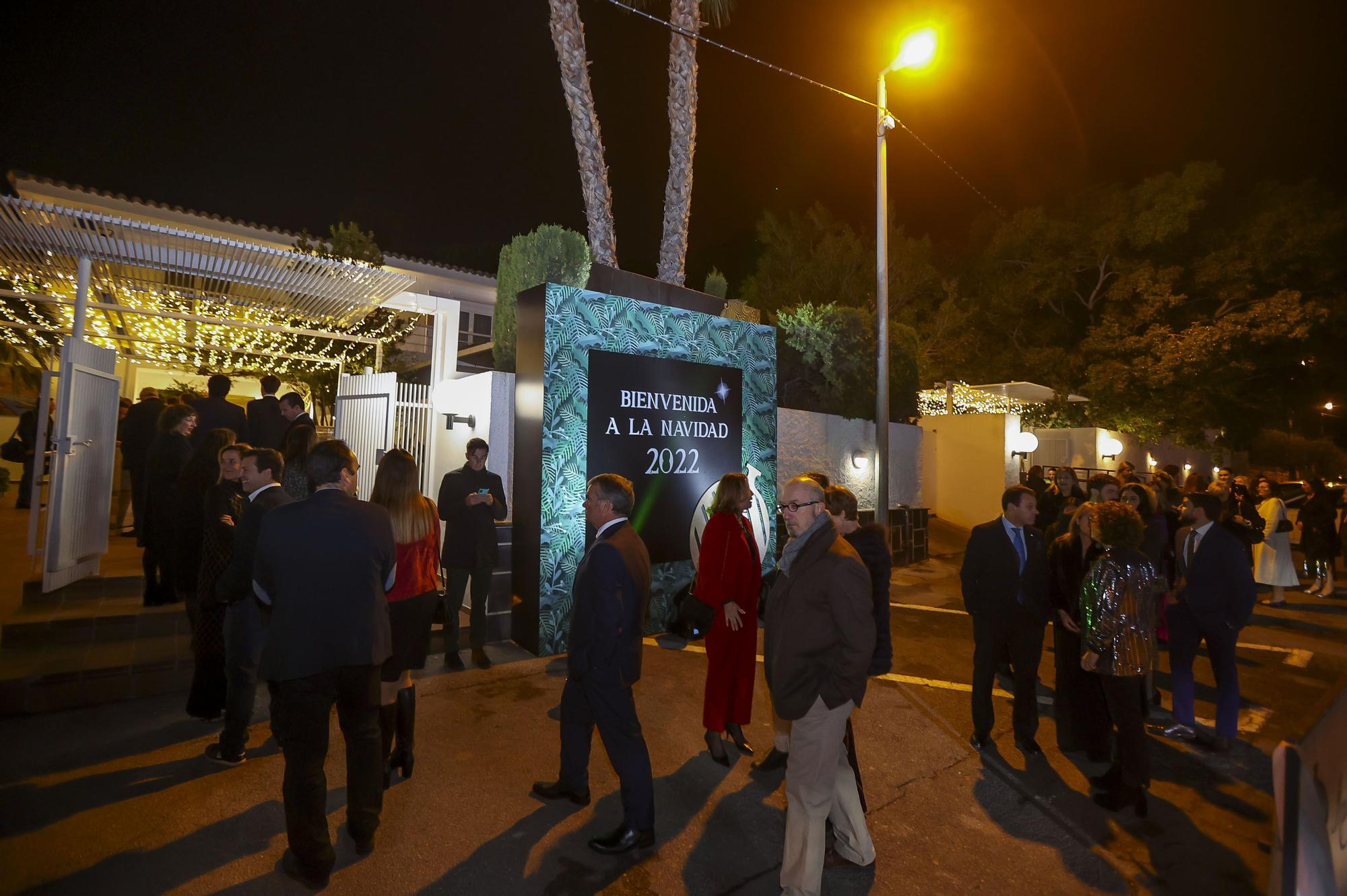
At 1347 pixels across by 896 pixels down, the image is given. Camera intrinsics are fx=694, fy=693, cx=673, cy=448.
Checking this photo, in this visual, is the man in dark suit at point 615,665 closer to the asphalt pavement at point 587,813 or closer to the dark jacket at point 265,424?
the asphalt pavement at point 587,813

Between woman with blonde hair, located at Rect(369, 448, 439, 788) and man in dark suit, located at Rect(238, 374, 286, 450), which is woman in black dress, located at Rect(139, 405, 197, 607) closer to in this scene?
man in dark suit, located at Rect(238, 374, 286, 450)

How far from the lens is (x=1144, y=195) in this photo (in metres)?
21.8

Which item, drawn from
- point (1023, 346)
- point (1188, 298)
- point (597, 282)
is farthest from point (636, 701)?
point (1188, 298)

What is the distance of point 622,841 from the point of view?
3.19 m

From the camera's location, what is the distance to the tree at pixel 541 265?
10.0 m

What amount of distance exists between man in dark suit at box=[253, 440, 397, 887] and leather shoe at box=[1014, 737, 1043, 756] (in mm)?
3966

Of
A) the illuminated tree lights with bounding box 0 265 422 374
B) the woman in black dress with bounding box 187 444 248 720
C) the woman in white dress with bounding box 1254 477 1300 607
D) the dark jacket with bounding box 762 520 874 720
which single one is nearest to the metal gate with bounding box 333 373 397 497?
the illuminated tree lights with bounding box 0 265 422 374

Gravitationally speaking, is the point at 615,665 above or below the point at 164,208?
below

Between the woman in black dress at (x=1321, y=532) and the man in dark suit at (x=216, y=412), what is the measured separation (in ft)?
46.9

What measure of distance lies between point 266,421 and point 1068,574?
6873mm

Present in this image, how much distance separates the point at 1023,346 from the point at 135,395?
85.5 ft

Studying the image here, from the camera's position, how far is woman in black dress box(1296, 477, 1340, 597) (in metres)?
10.4

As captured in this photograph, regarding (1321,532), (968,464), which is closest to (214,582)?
(1321,532)

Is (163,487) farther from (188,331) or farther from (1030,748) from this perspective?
(1030,748)
